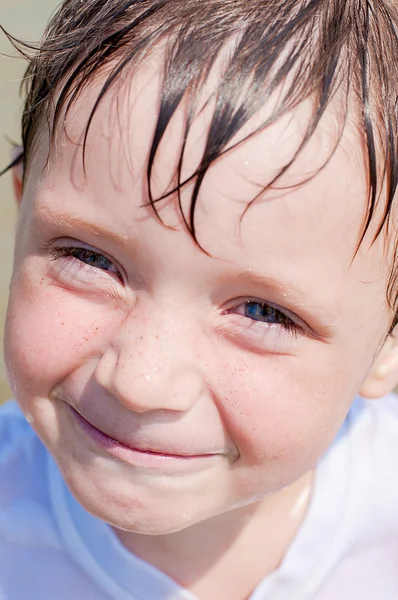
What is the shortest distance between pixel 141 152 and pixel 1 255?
2.27 m

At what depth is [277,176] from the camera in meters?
1.35

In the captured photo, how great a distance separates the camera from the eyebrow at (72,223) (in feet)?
4.65

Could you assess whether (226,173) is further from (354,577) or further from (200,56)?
(354,577)

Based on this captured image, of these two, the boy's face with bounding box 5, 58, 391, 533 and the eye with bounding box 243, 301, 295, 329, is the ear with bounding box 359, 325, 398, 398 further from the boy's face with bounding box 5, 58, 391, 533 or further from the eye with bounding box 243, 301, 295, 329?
the eye with bounding box 243, 301, 295, 329

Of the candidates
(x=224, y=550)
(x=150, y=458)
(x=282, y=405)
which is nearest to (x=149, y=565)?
(x=224, y=550)

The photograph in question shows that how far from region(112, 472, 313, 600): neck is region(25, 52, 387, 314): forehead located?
799mm

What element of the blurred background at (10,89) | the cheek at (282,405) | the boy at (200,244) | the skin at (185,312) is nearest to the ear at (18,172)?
the boy at (200,244)

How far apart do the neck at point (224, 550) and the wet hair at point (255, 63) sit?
739 millimetres

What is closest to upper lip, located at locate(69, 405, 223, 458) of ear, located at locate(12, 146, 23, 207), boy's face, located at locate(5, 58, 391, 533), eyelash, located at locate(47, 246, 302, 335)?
boy's face, located at locate(5, 58, 391, 533)

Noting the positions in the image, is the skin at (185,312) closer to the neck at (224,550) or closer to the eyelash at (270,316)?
the eyelash at (270,316)

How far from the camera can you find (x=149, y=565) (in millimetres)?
1945

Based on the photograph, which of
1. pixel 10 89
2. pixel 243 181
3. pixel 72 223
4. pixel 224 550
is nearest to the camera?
pixel 243 181

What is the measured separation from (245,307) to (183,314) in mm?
133

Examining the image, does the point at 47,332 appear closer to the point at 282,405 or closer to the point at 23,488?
the point at 282,405
